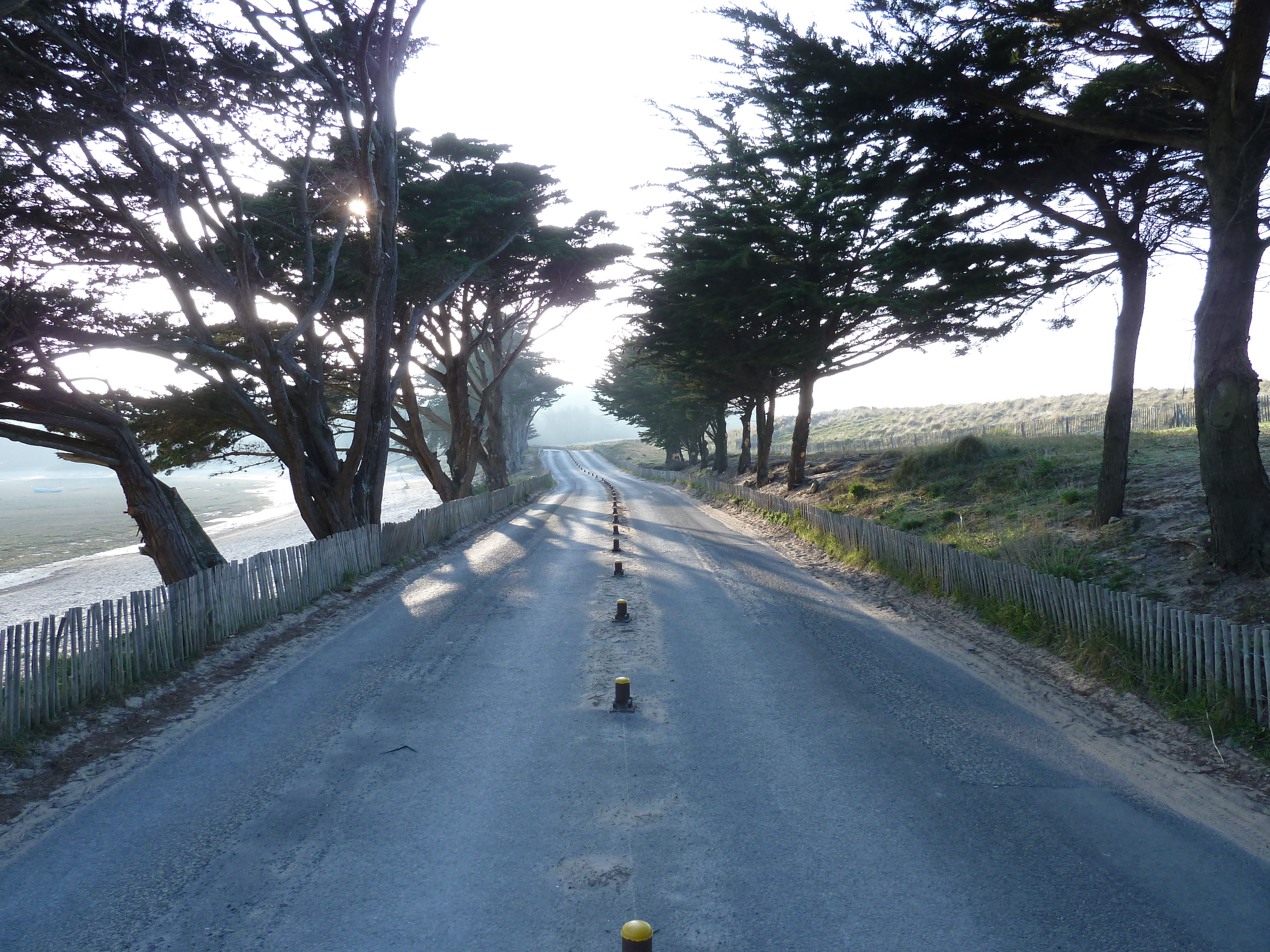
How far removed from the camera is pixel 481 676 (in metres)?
8.20

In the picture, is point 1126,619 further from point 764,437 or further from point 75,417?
point 764,437

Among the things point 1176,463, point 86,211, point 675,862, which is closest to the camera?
point 675,862

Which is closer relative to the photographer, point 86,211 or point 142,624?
point 142,624

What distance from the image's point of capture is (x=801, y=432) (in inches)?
981

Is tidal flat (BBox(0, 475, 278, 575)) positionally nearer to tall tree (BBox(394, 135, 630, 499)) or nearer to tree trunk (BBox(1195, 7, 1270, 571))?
tall tree (BBox(394, 135, 630, 499))

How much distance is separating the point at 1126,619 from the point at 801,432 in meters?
17.6

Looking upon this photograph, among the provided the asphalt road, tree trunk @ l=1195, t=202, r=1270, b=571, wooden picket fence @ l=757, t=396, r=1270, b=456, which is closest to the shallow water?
the asphalt road

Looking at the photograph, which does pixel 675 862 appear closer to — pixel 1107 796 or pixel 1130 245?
pixel 1107 796

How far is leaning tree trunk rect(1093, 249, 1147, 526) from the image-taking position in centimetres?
Answer: 1120

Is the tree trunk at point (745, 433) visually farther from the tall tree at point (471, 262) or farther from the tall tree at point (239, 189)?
the tall tree at point (239, 189)

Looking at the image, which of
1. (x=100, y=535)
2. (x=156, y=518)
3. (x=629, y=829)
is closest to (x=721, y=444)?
(x=100, y=535)

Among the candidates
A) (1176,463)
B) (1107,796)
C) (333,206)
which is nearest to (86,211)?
(333,206)

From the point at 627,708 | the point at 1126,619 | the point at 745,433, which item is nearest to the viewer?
the point at 627,708

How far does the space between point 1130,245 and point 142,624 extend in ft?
44.8
